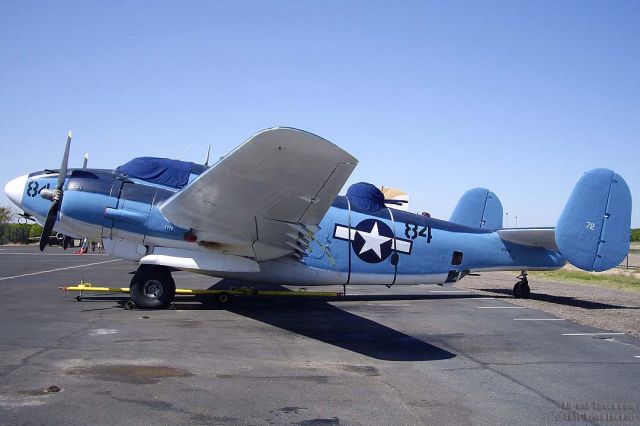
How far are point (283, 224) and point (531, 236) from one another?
8439mm

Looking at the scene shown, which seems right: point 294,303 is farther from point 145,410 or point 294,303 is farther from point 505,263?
point 145,410

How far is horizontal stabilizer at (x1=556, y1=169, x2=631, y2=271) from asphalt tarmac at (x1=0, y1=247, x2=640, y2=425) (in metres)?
2.84

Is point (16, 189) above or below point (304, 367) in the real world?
above

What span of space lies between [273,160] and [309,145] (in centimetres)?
83

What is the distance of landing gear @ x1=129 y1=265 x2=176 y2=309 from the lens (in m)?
11.4

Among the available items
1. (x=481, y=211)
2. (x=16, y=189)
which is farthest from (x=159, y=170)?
(x=481, y=211)

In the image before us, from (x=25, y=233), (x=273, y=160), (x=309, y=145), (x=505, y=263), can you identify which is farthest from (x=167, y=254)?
(x=25, y=233)

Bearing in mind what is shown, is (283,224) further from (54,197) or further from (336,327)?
(54,197)

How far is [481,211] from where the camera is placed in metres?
17.0

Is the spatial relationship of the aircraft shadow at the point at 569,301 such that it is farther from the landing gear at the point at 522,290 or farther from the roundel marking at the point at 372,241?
the roundel marking at the point at 372,241

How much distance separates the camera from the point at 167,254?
11375 mm

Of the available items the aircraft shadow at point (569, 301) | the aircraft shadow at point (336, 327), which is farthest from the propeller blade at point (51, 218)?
the aircraft shadow at point (569, 301)

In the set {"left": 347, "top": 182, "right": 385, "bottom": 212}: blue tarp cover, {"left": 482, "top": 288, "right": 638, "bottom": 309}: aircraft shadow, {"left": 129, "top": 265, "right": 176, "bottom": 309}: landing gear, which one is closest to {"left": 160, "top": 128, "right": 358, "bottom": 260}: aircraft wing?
{"left": 129, "top": 265, "right": 176, "bottom": 309}: landing gear

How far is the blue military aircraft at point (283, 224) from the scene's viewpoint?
8.51 meters
